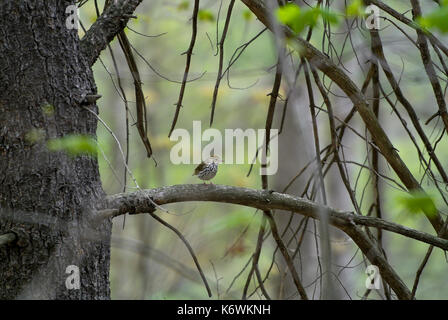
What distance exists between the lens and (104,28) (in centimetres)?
201

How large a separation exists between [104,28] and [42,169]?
0.57 metres

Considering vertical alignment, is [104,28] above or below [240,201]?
above

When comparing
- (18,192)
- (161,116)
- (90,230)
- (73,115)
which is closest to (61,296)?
(90,230)

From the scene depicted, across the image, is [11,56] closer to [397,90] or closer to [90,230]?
[90,230]

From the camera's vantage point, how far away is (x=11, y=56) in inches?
72.0

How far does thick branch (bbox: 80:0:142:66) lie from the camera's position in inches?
77.8

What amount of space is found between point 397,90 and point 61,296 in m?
1.63

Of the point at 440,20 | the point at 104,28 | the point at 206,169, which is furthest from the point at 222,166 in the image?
the point at 440,20

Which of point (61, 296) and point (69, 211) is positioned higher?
point (69, 211)

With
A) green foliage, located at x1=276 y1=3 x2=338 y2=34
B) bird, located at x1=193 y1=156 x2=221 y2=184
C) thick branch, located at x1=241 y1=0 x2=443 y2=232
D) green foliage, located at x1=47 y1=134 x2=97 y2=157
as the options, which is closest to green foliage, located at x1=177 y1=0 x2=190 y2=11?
bird, located at x1=193 y1=156 x2=221 y2=184

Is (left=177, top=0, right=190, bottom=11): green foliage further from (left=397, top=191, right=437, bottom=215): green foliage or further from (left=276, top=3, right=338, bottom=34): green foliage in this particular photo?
(left=397, top=191, right=437, bottom=215): green foliage

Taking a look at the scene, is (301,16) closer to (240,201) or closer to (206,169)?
(240,201)

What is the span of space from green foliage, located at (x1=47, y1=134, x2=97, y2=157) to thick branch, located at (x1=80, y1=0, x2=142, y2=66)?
12.4 inches
